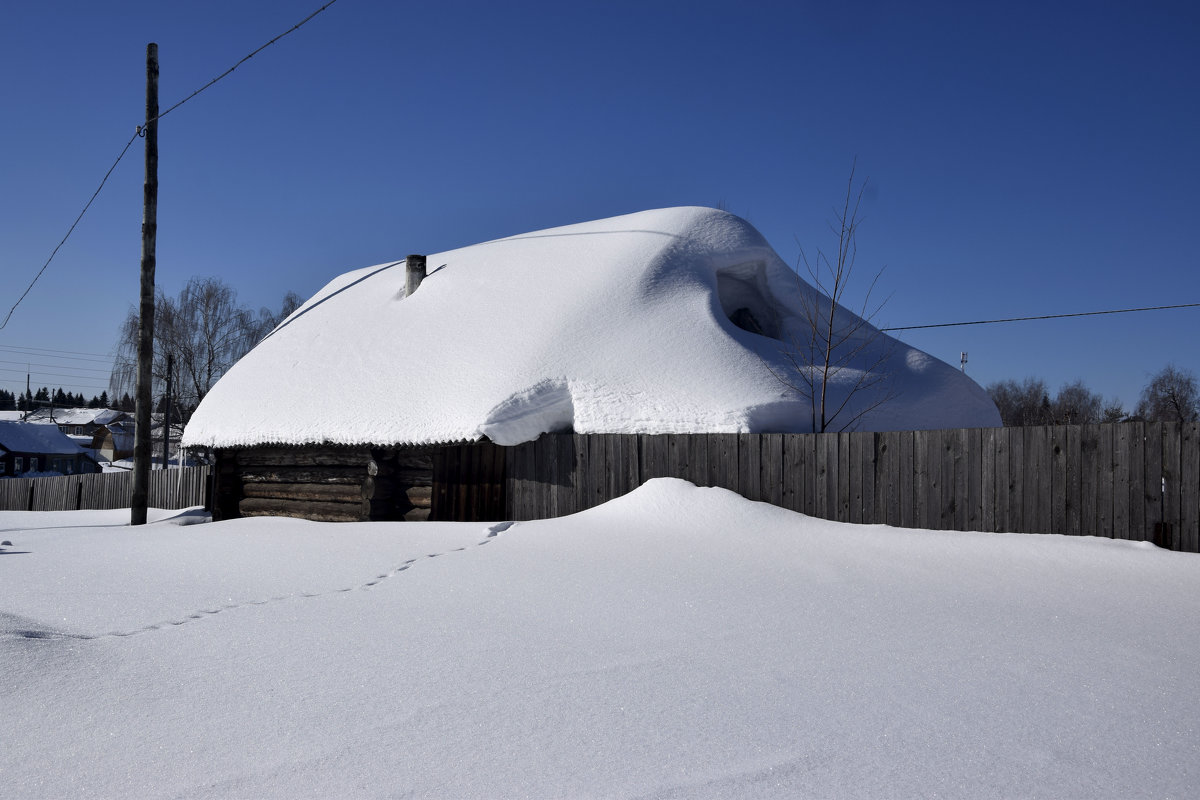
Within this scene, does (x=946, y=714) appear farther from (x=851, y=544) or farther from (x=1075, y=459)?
(x=1075, y=459)

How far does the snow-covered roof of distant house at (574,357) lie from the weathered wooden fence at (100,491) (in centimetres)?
666

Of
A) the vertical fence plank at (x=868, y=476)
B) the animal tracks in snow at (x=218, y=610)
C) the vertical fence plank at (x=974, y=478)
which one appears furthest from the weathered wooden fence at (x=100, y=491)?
the vertical fence plank at (x=974, y=478)

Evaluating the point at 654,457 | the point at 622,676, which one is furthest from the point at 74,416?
the point at 622,676

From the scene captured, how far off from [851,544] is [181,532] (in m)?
8.84

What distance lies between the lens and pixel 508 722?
10.6 ft

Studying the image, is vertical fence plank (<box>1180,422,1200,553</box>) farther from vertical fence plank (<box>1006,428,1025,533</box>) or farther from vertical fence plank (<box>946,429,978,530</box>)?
vertical fence plank (<box>946,429,978,530</box>)

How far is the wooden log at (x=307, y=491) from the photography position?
13086 mm

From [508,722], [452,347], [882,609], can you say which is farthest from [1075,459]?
[452,347]

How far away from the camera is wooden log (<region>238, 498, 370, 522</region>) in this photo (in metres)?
12.9

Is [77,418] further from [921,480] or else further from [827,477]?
[921,480]

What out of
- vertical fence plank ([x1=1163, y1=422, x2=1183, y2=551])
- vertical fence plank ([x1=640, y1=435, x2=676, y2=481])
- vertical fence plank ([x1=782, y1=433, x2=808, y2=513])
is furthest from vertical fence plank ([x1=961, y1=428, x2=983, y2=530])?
vertical fence plank ([x1=640, y1=435, x2=676, y2=481])

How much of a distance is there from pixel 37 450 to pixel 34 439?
39.9 inches

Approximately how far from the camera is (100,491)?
22.8 meters

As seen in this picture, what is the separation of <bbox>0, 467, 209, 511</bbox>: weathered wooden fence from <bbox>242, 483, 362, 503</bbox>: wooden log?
19.3 feet
